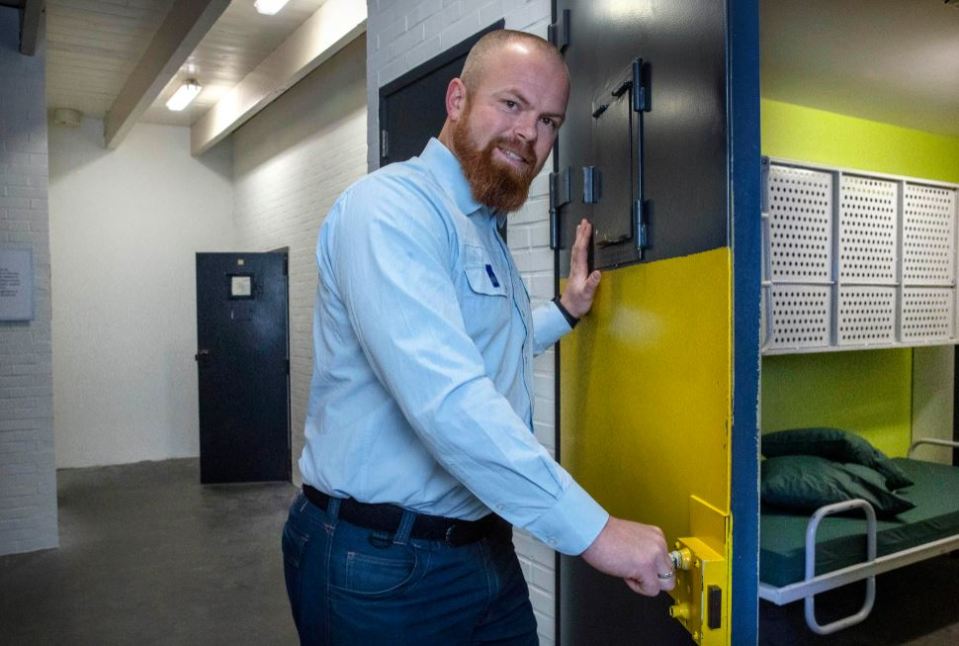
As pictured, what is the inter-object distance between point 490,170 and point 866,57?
123 inches

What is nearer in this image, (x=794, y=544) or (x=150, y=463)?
(x=794, y=544)

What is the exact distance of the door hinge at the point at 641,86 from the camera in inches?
54.8

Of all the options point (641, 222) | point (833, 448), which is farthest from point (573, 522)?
point (833, 448)

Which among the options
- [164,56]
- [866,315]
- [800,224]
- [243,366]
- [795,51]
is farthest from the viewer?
[243,366]

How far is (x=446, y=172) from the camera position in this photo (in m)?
1.44

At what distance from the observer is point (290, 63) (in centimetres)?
517

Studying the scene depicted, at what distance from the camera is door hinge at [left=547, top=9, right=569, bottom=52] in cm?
189

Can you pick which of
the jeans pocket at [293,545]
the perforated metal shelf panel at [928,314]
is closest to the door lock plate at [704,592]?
the jeans pocket at [293,545]

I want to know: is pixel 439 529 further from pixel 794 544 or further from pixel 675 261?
pixel 794 544

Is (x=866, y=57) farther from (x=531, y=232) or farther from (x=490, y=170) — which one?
(x=490, y=170)

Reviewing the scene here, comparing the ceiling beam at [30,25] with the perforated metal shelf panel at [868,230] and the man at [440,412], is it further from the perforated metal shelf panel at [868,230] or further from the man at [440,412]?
the perforated metal shelf panel at [868,230]

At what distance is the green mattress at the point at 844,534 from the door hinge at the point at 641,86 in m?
1.83

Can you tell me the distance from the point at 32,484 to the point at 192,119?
4.23m

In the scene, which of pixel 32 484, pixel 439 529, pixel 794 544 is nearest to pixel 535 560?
pixel 439 529
